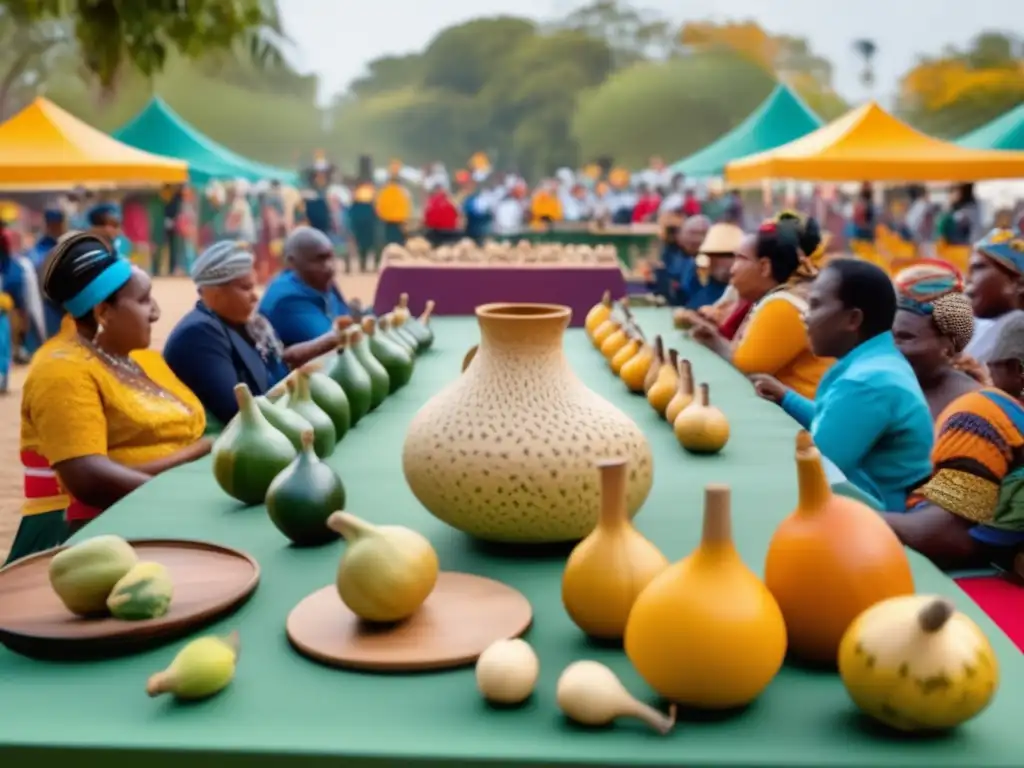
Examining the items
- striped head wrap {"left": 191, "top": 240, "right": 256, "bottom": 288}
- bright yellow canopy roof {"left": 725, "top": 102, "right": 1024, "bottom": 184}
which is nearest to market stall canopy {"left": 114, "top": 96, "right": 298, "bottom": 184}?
bright yellow canopy roof {"left": 725, "top": 102, "right": 1024, "bottom": 184}

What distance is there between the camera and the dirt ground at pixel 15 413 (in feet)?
17.7

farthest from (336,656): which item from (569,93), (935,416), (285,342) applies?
(569,93)

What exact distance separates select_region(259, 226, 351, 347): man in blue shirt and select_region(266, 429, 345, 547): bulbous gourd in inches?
129

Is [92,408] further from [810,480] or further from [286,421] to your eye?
[810,480]

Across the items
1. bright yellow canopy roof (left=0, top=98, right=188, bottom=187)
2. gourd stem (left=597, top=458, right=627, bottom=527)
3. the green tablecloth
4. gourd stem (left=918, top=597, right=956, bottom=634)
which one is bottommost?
the green tablecloth

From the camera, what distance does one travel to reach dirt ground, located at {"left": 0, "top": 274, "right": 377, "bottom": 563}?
540cm

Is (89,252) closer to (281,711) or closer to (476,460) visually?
(476,460)

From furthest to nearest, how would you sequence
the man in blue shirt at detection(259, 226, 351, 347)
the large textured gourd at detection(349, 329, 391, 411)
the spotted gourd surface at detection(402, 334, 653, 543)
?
the man in blue shirt at detection(259, 226, 351, 347), the large textured gourd at detection(349, 329, 391, 411), the spotted gourd surface at detection(402, 334, 653, 543)

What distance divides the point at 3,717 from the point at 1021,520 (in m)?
1.99

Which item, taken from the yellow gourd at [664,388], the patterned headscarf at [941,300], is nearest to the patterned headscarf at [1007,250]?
the patterned headscarf at [941,300]

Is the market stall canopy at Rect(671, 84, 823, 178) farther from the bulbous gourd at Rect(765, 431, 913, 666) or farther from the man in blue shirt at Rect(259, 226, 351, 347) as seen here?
the bulbous gourd at Rect(765, 431, 913, 666)

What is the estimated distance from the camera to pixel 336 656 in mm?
1338

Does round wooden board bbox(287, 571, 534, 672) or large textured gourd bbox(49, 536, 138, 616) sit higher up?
large textured gourd bbox(49, 536, 138, 616)

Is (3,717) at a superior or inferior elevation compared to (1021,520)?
superior
